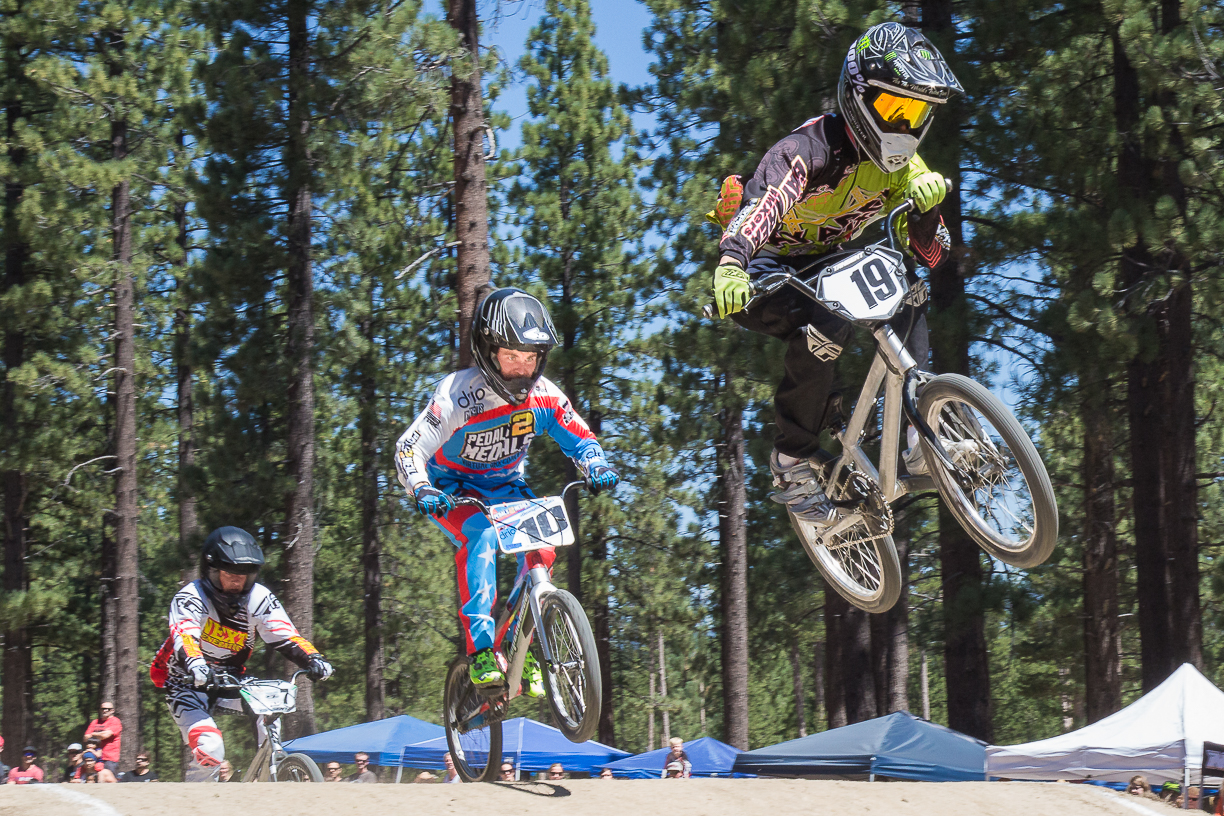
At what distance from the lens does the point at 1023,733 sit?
2138 inches

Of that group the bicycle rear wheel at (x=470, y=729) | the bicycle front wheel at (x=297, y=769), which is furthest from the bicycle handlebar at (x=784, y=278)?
the bicycle front wheel at (x=297, y=769)

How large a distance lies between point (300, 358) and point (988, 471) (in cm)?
1413

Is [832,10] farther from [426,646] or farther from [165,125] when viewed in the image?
[426,646]

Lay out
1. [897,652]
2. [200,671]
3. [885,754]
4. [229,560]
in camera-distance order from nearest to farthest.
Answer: [200,671] < [229,560] < [885,754] < [897,652]

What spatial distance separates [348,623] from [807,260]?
102 feet

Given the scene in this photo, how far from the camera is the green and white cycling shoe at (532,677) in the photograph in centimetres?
730

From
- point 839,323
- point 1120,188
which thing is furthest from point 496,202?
point 839,323

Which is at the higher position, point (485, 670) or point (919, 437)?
point (919, 437)

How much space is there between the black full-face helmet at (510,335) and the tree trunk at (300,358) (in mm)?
10060

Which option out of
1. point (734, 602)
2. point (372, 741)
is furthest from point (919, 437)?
point (734, 602)

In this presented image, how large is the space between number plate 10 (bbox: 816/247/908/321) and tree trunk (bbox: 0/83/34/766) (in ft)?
65.2

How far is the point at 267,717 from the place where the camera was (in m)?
8.31

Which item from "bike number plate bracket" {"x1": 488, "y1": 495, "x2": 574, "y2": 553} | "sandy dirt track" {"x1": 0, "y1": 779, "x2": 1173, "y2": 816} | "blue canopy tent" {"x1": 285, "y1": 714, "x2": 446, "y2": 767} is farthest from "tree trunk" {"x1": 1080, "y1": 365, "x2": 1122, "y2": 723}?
"bike number plate bracket" {"x1": 488, "y1": 495, "x2": 574, "y2": 553}

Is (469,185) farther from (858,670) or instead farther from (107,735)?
(858,670)
